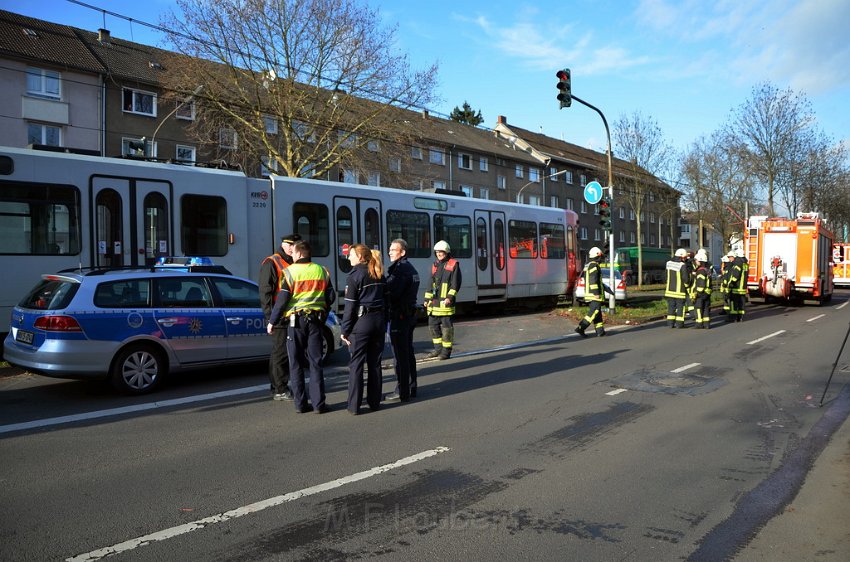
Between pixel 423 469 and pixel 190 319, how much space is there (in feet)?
14.5

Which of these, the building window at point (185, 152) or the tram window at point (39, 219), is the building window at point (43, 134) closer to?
the building window at point (185, 152)

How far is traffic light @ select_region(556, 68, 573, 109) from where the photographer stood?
15.2 m

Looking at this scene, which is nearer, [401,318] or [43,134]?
[401,318]

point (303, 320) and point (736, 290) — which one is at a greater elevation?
point (303, 320)

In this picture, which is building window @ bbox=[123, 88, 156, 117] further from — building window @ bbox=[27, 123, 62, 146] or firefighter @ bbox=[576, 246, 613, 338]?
firefighter @ bbox=[576, 246, 613, 338]

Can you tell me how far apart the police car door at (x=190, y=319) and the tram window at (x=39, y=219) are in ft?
12.4

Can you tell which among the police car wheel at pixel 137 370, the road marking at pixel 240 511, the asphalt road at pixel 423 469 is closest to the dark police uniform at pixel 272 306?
the asphalt road at pixel 423 469

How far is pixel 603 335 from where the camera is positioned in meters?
13.9

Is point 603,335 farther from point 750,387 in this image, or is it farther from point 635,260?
point 635,260

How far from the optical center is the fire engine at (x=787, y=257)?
22328 mm

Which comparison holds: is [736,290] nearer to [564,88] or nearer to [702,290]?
[702,290]

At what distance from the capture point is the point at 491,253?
1827 cm

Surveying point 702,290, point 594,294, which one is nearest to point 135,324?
point 594,294

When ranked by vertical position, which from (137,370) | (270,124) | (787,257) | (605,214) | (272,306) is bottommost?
(137,370)
